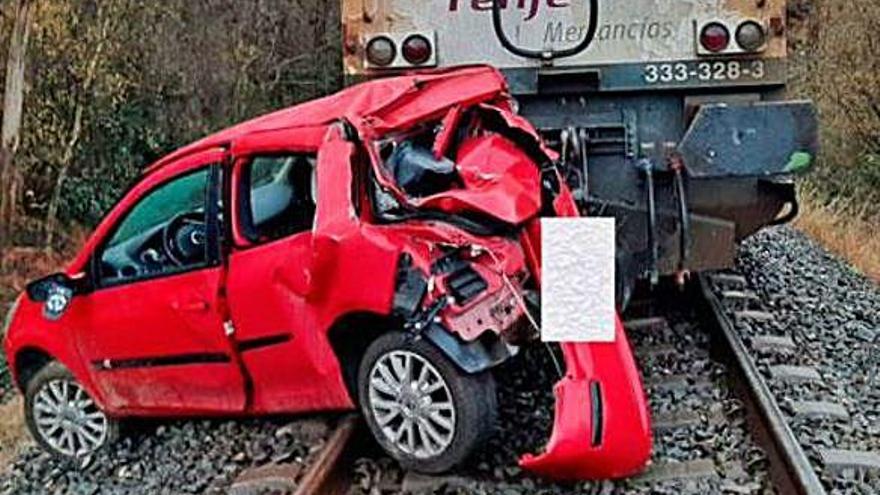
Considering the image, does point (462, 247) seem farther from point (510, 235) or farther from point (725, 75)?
point (725, 75)

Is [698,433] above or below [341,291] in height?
below

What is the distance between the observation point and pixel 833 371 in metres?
8.86

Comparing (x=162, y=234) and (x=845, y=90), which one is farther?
(x=845, y=90)

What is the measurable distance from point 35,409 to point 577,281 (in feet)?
11.6

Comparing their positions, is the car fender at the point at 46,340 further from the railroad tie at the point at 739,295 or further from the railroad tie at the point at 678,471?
the railroad tie at the point at 739,295

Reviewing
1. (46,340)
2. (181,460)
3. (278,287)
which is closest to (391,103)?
(278,287)

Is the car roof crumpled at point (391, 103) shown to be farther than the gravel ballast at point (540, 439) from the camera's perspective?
Yes

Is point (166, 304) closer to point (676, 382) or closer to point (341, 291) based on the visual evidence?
point (341, 291)

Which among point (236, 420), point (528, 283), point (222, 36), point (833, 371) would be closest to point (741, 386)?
point (833, 371)

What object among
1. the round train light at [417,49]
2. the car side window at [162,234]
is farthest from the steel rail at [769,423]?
the car side window at [162,234]

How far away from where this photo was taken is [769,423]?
7.27m

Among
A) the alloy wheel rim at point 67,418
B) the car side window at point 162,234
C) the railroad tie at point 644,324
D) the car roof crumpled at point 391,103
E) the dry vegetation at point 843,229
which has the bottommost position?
the dry vegetation at point 843,229

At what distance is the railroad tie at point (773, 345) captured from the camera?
8.97 metres

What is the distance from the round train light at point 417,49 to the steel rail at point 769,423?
2.36 meters
